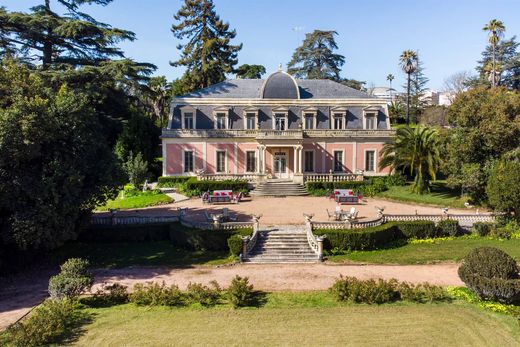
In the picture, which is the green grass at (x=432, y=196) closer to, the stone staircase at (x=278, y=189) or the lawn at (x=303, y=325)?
the stone staircase at (x=278, y=189)

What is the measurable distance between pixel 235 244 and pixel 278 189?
15.1 meters

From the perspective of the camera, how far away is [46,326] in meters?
13.0

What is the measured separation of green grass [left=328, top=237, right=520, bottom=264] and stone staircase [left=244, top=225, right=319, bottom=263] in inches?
60.5

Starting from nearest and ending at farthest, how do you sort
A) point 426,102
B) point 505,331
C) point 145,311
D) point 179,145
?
point 505,331 → point 145,311 → point 179,145 → point 426,102

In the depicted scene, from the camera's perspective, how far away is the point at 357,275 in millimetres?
18875

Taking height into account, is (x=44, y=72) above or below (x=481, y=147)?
above

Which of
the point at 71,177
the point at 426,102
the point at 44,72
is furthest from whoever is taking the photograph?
the point at 426,102

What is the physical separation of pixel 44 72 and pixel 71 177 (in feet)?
69.5

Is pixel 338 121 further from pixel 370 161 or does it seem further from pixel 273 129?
pixel 273 129

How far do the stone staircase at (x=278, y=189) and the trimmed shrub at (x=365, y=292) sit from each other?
1965 centimetres

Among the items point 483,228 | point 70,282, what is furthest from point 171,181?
point 483,228

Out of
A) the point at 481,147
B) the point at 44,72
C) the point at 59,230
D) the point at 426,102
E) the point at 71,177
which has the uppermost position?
the point at 426,102

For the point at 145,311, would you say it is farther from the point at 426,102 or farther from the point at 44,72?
the point at 426,102

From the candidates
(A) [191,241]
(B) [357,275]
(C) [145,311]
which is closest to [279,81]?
(A) [191,241]
